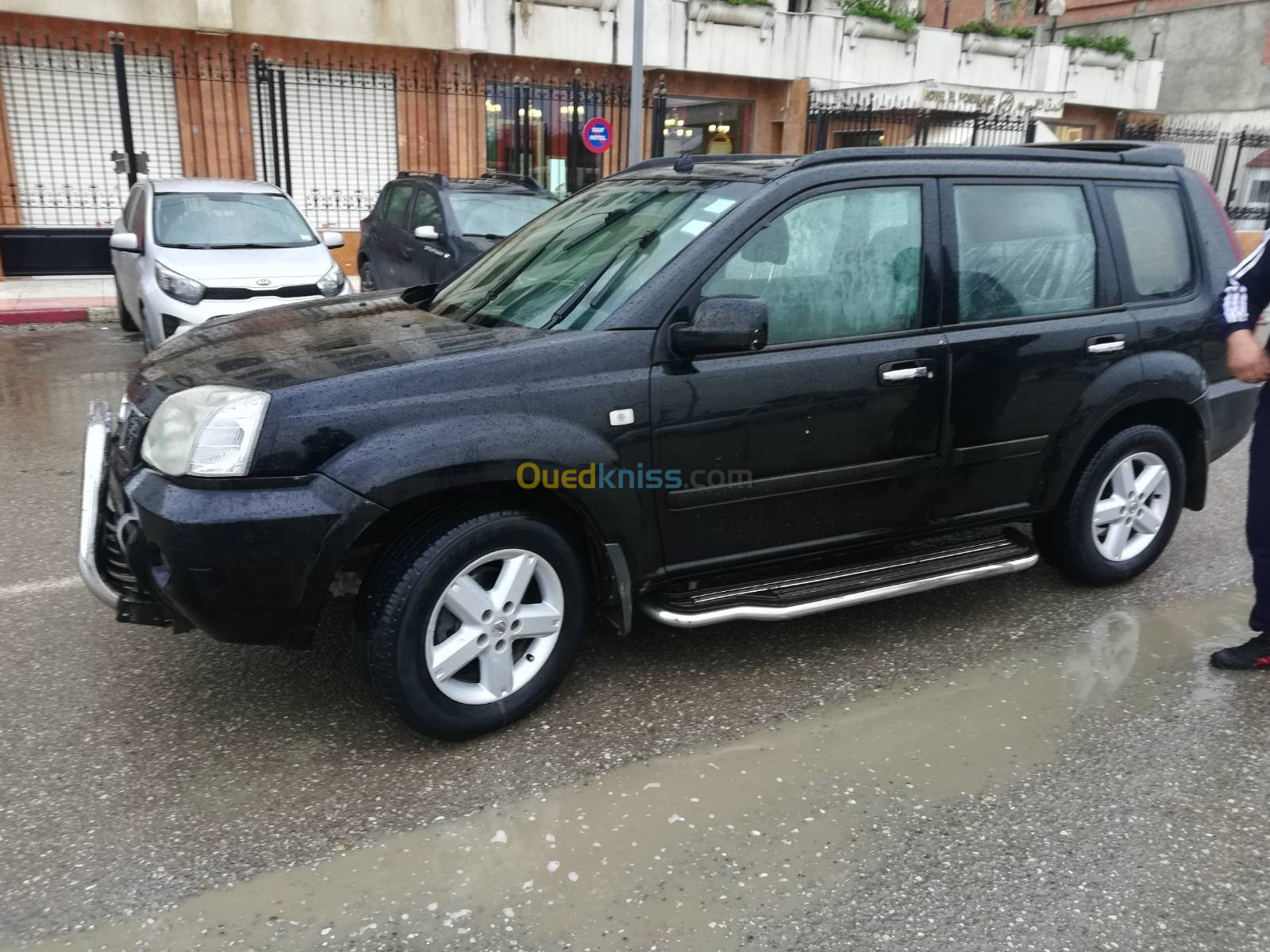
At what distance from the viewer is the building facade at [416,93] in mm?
14961

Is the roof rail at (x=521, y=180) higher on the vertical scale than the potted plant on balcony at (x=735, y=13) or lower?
lower

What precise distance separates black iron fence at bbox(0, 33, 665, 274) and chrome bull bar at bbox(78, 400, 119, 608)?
39.3ft

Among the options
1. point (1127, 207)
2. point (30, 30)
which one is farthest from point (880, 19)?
point (1127, 207)

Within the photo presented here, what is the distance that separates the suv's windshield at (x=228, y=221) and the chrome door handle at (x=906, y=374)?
24.6 feet

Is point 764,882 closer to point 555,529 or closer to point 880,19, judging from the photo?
point 555,529

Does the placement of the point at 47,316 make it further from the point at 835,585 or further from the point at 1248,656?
the point at 1248,656

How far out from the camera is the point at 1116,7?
32469 mm

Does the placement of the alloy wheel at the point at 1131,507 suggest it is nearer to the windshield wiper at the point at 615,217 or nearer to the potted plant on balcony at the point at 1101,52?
the windshield wiper at the point at 615,217

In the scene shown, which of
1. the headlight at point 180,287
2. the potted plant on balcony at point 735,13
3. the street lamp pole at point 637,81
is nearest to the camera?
the headlight at point 180,287

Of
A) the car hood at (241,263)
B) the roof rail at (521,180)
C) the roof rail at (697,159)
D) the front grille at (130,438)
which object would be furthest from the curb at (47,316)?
the roof rail at (697,159)

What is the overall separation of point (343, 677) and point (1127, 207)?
3.71m

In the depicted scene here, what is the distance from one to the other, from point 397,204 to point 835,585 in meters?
9.30

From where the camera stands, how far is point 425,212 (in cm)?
1073

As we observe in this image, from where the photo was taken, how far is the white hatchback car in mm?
8406
